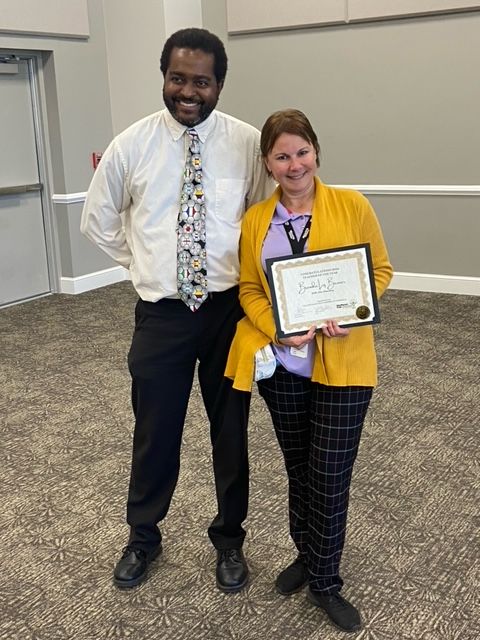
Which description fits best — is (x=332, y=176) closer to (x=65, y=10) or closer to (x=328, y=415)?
(x=65, y=10)

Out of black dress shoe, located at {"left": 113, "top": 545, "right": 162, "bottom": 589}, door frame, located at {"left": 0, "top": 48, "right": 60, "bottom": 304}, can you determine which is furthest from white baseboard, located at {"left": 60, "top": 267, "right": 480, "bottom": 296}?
black dress shoe, located at {"left": 113, "top": 545, "right": 162, "bottom": 589}

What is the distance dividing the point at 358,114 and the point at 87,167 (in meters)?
2.27

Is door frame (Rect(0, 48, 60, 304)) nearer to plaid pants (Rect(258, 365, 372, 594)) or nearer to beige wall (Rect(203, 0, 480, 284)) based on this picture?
beige wall (Rect(203, 0, 480, 284))

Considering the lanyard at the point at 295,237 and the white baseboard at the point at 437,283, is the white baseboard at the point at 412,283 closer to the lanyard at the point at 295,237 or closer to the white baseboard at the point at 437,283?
the white baseboard at the point at 437,283

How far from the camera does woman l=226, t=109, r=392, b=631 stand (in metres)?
1.79

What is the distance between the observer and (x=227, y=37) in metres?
6.10

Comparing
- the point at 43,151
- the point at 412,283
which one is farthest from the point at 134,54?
the point at 412,283

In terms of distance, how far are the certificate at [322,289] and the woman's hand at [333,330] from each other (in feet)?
0.04

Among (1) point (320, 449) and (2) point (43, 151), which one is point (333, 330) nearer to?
(1) point (320, 449)

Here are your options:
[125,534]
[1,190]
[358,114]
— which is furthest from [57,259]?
[125,534]

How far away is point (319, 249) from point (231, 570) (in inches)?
40.8

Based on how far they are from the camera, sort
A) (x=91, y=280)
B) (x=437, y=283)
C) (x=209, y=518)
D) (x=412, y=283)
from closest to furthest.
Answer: (x=209, y=518)
(x=437, y=283)
(x=412, y=283)
(x=91, y=280)

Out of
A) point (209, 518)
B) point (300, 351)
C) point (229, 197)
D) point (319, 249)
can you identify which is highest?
point (229, 197)

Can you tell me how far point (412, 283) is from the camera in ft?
19.0
